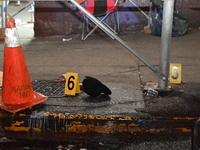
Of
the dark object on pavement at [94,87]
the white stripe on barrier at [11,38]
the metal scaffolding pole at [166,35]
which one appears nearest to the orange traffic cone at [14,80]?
the white stripe on barrier at [11,38]

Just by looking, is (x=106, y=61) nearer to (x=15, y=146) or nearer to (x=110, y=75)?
(x=110, y=75)

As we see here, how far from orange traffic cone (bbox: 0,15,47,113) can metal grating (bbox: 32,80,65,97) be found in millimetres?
346

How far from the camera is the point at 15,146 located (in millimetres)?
3824

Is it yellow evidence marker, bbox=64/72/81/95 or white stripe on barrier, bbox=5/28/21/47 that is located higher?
white stripe on barrier, bbox=5/28/21/47

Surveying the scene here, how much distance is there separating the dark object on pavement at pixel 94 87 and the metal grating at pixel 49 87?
0.37 meters

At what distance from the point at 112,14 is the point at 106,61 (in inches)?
116

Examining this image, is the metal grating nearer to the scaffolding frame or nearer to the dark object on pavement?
the dark object on pavement

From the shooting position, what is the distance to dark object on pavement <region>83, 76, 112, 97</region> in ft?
14.5

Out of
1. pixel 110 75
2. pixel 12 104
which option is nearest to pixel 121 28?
pixel 110 75

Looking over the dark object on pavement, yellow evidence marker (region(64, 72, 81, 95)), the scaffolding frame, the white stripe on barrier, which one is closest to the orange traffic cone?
the white stripe on barrier

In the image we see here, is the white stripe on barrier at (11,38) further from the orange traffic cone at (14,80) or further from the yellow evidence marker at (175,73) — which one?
the yellow evidence marker at (175,73)

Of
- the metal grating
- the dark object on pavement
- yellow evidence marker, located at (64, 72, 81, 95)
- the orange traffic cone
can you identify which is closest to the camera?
the orange traffic cone

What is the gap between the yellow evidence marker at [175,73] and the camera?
478cm

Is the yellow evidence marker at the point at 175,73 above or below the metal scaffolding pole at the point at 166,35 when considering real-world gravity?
below
